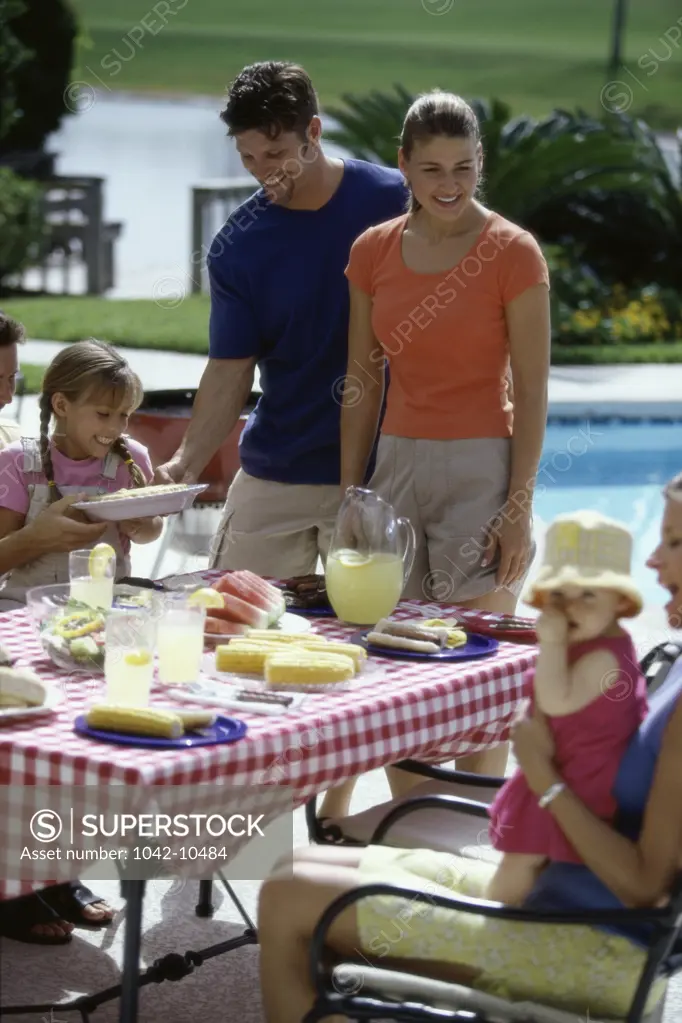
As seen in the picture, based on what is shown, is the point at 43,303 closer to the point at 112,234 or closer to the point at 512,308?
the point at 112,234

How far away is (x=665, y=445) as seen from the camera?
11.1 m

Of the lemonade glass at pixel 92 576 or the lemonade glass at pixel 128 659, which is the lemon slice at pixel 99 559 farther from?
the lemonade glass at pixel 128 659

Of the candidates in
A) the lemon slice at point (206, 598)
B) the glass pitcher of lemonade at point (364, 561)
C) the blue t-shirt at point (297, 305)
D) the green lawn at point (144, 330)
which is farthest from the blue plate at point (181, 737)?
the green lawn at point (144, 330)

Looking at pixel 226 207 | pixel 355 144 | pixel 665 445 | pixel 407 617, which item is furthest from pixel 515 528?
pixel 226 207

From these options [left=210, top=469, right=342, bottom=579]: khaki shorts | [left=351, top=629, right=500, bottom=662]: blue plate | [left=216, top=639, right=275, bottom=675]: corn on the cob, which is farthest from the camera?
[left=210, top=469, right=342, bottom=579]: khaki shorts

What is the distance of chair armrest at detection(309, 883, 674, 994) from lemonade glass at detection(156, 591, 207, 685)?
518 mm

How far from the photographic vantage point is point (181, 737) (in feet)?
8.23

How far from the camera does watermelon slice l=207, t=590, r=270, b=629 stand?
312 cm

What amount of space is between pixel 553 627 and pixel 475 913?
42 cm

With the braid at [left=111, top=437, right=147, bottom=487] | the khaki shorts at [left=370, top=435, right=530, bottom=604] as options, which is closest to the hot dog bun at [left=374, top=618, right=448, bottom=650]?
the khaki shorts at [left=370, top=435, right=530, bottom=604]

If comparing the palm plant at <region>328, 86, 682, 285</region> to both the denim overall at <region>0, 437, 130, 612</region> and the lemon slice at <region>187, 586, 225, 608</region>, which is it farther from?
the lemon slice at <region>187, 586, 225, 608</region>

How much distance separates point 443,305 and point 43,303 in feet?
39.1

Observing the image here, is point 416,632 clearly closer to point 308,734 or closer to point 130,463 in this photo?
point 308,734

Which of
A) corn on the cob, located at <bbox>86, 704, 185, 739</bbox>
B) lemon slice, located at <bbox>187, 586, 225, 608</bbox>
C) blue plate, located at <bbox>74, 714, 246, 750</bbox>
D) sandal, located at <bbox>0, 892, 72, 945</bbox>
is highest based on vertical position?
lemon slice, located at <bbox>187, 586, 225, 608</bbox>
